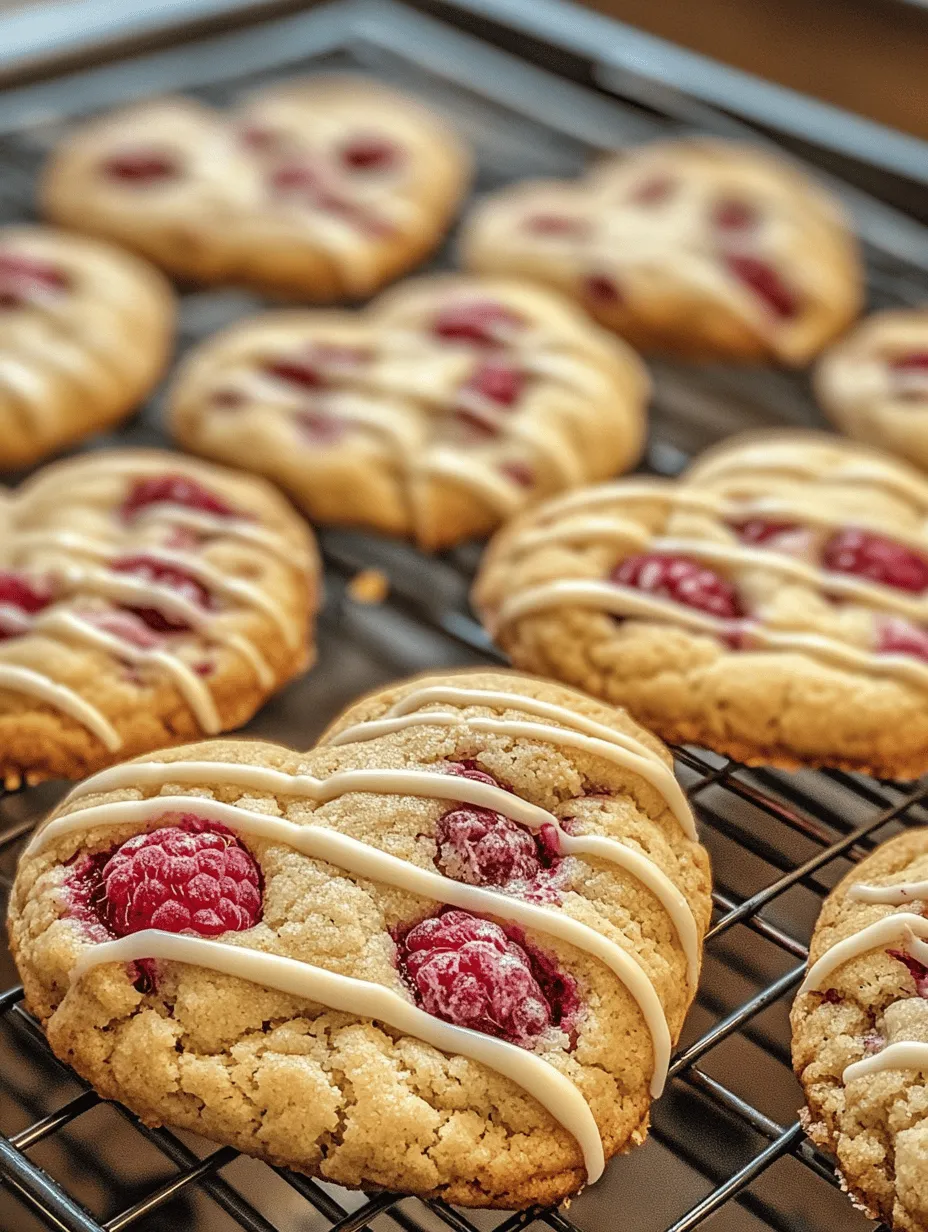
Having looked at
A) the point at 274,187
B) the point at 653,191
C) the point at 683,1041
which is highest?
the point at 653,191

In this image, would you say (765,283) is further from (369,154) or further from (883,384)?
(369,154)

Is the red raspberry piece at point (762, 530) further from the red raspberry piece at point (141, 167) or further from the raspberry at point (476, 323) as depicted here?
the red raspberry piece at point (141, 167)

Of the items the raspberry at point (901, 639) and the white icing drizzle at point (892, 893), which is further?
the raspberry at point (901, 639)

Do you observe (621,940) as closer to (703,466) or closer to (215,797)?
(215,797)

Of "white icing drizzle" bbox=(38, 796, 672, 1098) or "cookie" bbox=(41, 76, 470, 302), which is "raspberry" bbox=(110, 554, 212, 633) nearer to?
"white icing drizzle" bbox=(38, 796, 672, 1098)

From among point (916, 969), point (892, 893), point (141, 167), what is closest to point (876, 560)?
point (892, 893)

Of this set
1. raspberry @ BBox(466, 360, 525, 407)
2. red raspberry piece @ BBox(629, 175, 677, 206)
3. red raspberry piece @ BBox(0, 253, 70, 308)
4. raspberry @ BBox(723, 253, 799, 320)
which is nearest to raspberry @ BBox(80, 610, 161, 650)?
raspberry @ BBox(466, 360, 525, 407)

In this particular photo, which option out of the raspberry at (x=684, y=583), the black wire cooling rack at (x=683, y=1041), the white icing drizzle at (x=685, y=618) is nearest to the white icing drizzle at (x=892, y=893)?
the black wire cooling rack at (x=683, y=1041)
